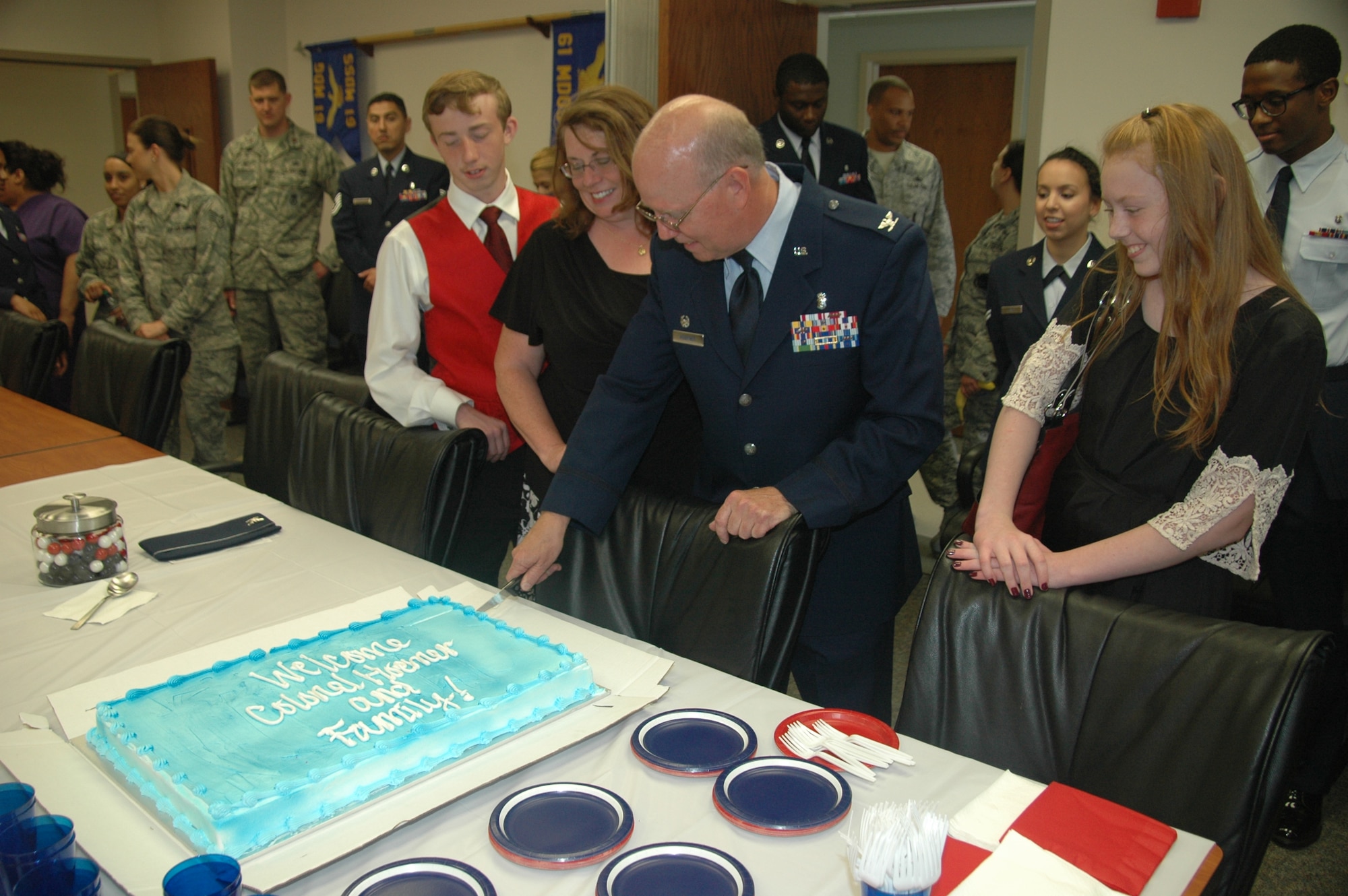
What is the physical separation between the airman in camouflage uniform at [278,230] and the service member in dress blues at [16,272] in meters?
0.88

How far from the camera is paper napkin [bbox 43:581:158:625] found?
144 cm

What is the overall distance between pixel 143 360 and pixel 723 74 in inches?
87.5

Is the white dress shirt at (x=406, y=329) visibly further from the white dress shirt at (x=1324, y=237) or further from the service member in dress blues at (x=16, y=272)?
the service member in dress blues at (x=16, y=272)

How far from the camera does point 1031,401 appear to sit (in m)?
1.57

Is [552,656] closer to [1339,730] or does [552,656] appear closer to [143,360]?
[1339,730]

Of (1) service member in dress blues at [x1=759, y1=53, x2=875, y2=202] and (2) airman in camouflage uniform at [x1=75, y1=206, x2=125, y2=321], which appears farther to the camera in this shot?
(2) airman in camouflage uniform at [x1=75, y1=206, x2=125, y2=321]

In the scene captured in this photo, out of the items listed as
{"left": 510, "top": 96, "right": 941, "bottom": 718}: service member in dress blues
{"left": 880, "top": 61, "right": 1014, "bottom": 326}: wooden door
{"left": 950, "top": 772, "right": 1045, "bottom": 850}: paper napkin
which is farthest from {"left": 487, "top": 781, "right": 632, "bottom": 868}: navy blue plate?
{"left": 880, "top": 61, "right": 1014, "bottom": 326}: wooden door

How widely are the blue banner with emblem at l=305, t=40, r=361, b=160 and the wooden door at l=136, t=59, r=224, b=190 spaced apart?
79cm

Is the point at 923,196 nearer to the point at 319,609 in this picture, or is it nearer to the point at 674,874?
the point at 319,609

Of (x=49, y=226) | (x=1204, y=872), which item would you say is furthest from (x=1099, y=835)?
(x=49, y=226)

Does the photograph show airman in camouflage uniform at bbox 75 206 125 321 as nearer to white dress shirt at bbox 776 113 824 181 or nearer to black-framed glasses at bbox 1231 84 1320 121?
white dress shirt at bbox 776 113 824 181

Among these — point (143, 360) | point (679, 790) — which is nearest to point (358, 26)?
point (143, 360)

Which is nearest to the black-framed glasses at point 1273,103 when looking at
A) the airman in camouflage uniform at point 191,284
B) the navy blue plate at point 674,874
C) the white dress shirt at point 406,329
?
the white dress shirt at point 406,329

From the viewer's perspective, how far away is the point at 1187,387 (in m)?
1.39
